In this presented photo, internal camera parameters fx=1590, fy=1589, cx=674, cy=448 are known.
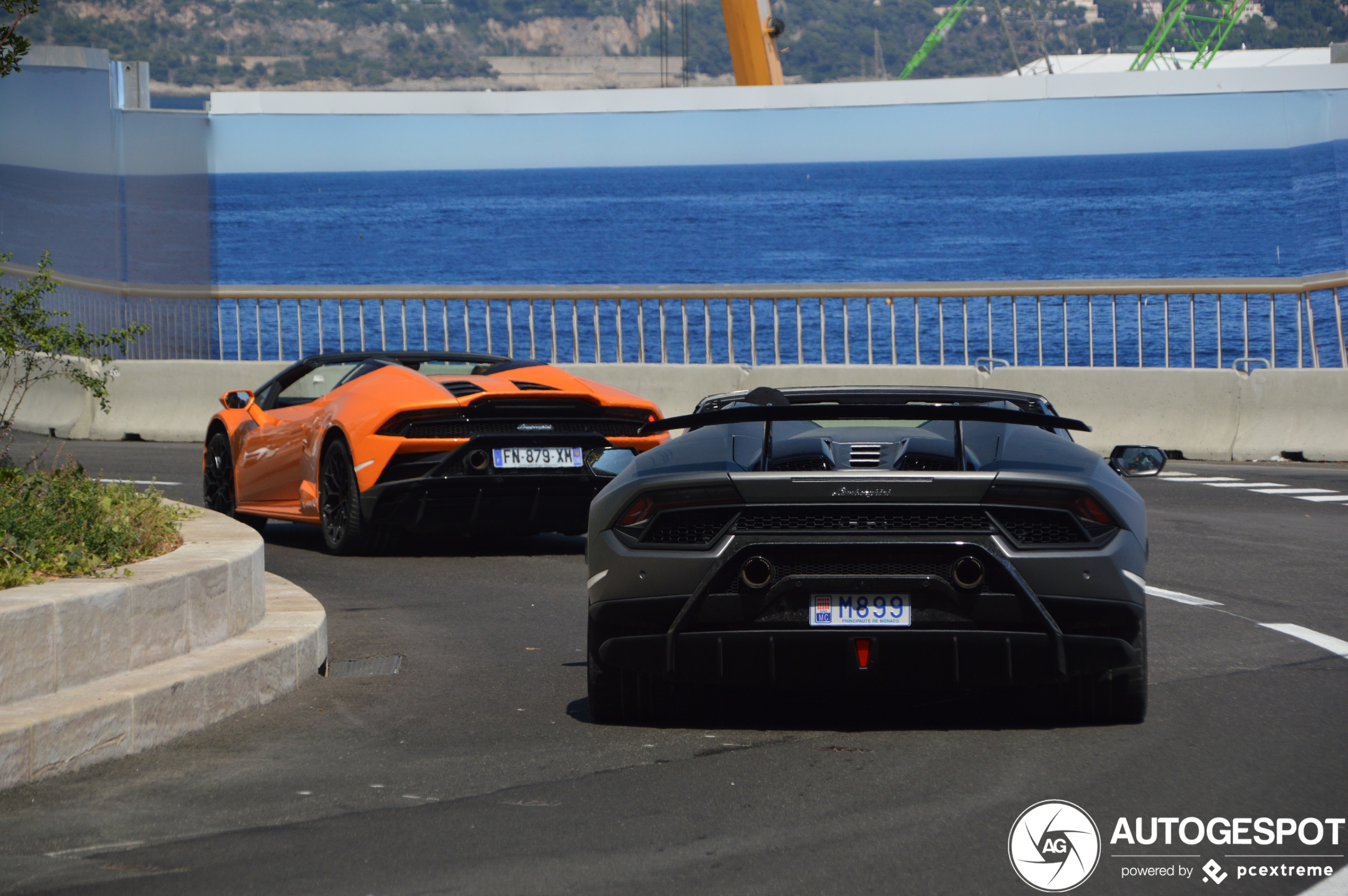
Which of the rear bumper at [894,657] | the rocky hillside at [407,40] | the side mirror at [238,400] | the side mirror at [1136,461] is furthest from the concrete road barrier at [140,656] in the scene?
the rocky hillside at [407,40]

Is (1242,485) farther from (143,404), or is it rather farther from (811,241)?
(811,241)

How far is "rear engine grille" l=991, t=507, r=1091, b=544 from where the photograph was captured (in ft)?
15.8

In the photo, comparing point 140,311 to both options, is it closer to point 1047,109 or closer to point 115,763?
point 115,763

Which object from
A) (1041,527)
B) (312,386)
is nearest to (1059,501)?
(1041,527)

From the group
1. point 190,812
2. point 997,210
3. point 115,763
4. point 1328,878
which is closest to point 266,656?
point 115,763

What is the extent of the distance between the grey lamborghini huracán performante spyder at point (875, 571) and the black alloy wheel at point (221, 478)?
262 inches

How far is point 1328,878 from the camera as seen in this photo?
3.54 metres

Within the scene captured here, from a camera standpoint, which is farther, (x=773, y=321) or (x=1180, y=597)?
(x=773, y=321)

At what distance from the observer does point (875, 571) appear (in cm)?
475

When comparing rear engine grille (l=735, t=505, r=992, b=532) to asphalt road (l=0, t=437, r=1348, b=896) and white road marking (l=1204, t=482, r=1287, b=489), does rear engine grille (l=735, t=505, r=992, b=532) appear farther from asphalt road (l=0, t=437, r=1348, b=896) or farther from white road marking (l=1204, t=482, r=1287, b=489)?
white road marking (l=1204, t=482, r=1287, b=489)

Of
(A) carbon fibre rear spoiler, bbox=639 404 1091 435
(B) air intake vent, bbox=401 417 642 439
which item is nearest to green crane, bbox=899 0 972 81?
(B) air intake vent, bbox=401 417 642 439

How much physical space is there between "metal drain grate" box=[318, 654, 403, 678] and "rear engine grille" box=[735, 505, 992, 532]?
2160 millimetres

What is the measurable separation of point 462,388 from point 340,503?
1114 mm

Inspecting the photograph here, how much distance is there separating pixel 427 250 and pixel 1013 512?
454ft
